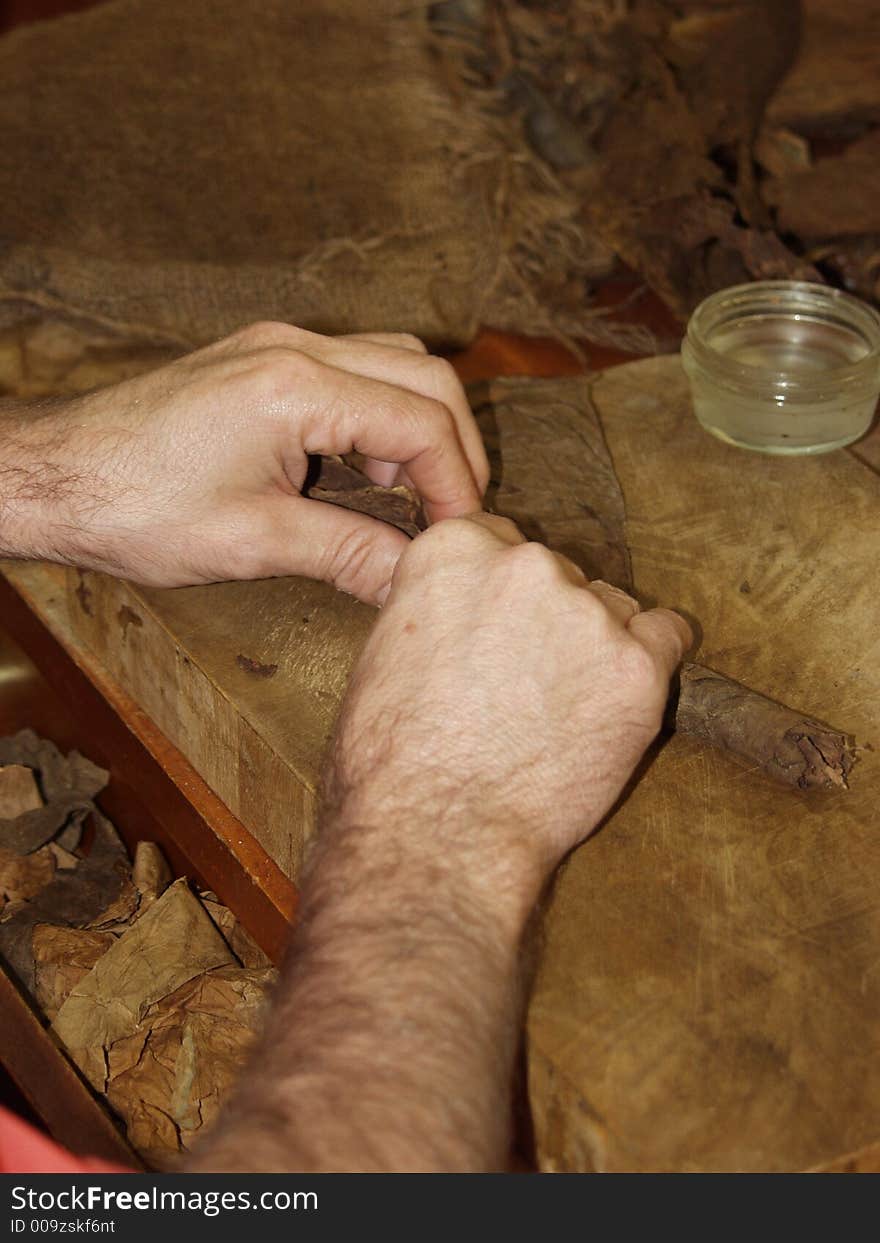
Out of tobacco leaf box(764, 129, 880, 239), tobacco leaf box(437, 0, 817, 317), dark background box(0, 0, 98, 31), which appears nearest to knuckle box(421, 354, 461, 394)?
tobacco leaf box(437, 0, 817, 317)

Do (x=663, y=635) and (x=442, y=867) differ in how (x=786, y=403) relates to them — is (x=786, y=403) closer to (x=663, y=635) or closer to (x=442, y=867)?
(x=663, y=635)

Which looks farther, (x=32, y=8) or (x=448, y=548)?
(x=32, y=8)

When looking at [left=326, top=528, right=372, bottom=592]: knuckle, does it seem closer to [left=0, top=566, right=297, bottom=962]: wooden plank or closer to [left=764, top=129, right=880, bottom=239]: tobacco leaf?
[left=0, top=566, right=297, bottom=962]: wooden plank

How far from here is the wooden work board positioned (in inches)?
34.2

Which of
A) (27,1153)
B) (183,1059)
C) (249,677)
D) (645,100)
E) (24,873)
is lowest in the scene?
(24,873)

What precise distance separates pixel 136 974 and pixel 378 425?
513mm

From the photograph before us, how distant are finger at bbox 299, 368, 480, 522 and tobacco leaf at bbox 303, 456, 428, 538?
2.1 inches

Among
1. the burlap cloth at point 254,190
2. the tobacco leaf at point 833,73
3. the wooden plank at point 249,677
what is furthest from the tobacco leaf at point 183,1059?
the tobacco leaf at point 833,73

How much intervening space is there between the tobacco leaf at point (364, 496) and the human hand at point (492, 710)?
183mm

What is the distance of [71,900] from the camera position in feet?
4.69

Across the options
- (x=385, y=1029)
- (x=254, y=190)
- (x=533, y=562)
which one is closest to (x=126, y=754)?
(x=533, y=562)

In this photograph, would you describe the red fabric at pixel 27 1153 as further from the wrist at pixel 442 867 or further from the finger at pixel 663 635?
the finger at pixel 663 635

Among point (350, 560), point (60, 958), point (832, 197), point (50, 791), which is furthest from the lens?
point (832, 197)

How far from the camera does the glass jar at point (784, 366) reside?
4.72 feet
